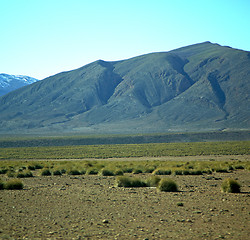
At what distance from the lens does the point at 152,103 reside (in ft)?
572

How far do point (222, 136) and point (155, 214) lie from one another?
298 feet

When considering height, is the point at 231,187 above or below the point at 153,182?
above

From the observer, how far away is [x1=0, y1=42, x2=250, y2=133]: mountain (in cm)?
14462

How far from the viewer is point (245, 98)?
153 metres

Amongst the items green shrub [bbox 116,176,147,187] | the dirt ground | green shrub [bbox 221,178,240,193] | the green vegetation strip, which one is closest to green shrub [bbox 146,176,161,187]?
green shrub [bbox 116,176,147,187]

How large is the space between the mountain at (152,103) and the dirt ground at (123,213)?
111815mm

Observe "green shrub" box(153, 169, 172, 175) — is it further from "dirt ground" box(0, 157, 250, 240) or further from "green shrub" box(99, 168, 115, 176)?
"dirt ground" box(0, 157, 250, 240)

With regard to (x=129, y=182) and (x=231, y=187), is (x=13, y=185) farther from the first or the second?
(x=231, y=187)

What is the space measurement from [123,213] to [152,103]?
161 meters

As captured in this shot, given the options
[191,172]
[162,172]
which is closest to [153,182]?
[162,172]

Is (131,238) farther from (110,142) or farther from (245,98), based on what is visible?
(245,98)

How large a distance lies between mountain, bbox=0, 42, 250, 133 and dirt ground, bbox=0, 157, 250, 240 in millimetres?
111815

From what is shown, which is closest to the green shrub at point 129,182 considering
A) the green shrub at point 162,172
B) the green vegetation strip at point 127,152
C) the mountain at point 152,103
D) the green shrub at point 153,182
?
the green shrub at point 153,182

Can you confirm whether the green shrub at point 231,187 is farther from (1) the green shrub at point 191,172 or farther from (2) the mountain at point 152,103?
(2) the mountain at point 152,103
